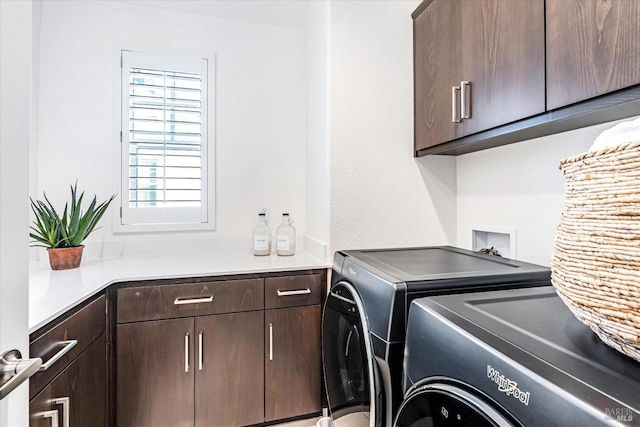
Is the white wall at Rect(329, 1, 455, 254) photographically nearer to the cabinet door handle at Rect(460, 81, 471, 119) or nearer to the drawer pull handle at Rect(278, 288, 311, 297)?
the drawer pull handle at Rect(278, 288, 311, 297)

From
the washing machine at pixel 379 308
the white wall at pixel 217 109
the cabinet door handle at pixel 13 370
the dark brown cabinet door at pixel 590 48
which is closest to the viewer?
the cabinet door handle at pixel 13 370

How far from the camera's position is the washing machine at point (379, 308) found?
3.01 feet

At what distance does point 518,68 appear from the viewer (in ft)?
3.77

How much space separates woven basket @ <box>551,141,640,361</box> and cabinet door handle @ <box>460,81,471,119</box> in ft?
3.01

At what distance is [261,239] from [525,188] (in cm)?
144

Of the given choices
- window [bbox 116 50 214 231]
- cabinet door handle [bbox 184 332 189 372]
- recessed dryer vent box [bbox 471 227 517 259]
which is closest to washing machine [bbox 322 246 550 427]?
recessed dryer vent box [bbox 471 227 517 259]

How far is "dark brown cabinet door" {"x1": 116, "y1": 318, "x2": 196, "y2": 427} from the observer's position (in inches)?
57.7

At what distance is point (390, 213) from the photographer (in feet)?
6.00

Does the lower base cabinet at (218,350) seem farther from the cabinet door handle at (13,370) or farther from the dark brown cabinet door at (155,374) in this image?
the cabinet door handle at (13,370)

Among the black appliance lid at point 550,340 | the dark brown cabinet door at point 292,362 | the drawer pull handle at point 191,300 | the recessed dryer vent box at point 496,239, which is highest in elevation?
the recessed dryer vent box at point 496,239

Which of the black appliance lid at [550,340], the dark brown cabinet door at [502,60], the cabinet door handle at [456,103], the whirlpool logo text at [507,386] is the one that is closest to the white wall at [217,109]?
the cabinet door handle at [456,103]

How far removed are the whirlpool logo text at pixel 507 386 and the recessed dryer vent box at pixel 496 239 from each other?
118cm

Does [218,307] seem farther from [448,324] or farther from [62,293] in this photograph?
[448,324]

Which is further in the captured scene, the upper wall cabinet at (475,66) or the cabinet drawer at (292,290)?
the cabinet drawer at (292,290)
